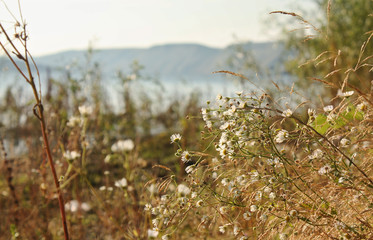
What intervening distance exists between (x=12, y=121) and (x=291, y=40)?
15.5ft

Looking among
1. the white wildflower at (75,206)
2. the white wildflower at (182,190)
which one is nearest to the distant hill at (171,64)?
the white wildflower at (182,190)

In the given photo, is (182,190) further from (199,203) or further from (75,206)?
(75,206)

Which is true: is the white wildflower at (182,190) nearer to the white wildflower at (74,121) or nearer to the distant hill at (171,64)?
the white wildflower at (74,121)

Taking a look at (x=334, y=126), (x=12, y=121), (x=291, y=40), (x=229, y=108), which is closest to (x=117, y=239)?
(x=229, y=108)

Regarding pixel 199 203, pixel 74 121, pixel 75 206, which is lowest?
pixel 75 206

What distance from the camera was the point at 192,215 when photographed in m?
2.48

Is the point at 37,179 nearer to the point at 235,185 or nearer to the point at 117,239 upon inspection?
the point at 117,239

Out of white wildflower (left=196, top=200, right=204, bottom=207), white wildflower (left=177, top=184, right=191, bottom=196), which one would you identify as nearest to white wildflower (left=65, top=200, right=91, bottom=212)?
white wildflower (left=177, top=184, right=191, bottom=196)

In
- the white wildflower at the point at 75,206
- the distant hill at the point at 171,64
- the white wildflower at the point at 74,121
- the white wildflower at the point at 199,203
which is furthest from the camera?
the distant hill at the point at 171,64

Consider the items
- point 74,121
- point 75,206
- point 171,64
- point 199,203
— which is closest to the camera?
point 199,203

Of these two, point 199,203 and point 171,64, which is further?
point 171,64

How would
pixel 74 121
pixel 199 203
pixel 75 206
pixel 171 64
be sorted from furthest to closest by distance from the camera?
pixel 171 64 → pixel 75 206 → pixel 74 121 → pixel 199 203

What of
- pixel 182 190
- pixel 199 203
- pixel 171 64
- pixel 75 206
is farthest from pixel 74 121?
pixel 171 64

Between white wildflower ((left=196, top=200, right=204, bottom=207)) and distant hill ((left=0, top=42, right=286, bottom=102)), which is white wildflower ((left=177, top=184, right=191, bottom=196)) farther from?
distant hill ((left=0, top=42, right=286, bottom=102))
